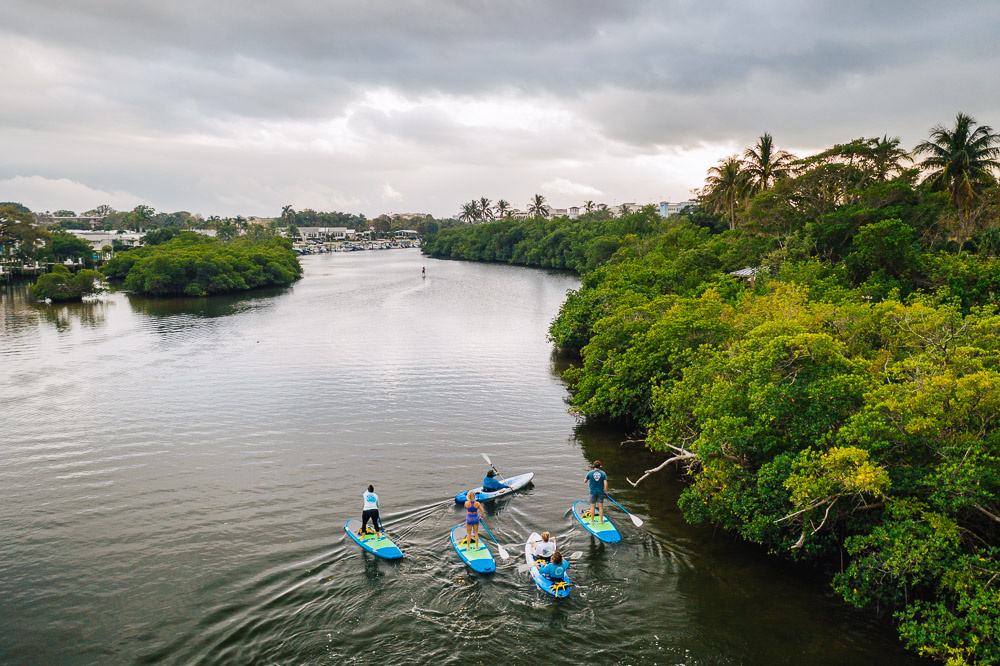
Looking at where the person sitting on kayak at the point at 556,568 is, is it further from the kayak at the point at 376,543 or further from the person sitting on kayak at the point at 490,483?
the person sitting on kayak at the point at 490,483

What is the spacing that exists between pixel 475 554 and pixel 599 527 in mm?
4655

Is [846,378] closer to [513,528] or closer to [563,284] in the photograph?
[513,528]

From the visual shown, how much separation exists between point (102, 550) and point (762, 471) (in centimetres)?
2145

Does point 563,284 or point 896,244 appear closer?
point 896,244

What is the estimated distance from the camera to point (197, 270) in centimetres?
9000

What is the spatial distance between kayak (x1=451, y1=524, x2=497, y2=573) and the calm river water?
1.29ft

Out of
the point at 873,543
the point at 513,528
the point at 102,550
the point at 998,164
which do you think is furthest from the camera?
the point at 998,164

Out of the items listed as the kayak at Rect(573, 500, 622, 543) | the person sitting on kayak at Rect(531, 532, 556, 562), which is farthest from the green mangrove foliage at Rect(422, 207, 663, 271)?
the person sitting on kayak at Rect(531, 532, 556, 562)

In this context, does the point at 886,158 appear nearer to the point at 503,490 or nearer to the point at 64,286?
the point at 503,490

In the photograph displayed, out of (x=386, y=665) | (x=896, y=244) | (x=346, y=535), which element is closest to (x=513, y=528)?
(x=346, y=535)

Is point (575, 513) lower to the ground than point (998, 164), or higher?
lower

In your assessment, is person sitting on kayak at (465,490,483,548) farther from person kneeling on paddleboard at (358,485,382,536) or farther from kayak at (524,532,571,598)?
person kneeling on paddleboard at (358,485,382,536)

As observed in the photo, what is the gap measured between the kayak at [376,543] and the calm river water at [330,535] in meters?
0.35

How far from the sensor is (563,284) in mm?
102562
